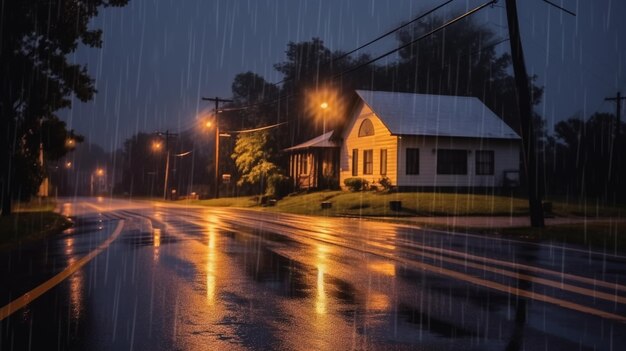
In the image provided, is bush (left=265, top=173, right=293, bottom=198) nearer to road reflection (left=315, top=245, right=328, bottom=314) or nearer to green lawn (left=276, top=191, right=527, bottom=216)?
green lawn (left=276, top=191, right=527, bottom=216)

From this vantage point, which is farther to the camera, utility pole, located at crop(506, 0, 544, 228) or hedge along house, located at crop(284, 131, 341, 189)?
hedge along house, located at crop(284, 131, 341, 189)

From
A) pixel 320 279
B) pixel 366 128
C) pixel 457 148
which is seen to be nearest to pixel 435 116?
pixel 457 148

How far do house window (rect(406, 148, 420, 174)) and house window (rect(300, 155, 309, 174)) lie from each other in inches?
574

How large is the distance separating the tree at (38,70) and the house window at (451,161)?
72.6 ft

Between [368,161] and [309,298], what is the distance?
3469cm

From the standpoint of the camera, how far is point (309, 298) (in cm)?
791

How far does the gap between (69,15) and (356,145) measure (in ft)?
77.5

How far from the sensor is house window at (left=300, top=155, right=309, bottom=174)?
173 ft

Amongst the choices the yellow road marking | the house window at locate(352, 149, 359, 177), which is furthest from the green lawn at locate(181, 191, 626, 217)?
the yellow road marking

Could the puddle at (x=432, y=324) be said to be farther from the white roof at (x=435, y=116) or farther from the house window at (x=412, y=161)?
the house window at (x=412, y=161)

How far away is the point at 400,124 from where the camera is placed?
39844 millimetres

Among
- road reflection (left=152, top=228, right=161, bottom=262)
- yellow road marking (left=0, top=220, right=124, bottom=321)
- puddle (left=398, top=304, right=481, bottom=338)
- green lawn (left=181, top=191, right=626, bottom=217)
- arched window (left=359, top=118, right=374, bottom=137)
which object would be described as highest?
arched window (left=359, top=118, right=374, bottom=137)

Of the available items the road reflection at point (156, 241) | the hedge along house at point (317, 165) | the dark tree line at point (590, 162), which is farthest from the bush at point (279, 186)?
the road reflection at point (156, 241)

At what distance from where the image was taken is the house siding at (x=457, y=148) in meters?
39.0
